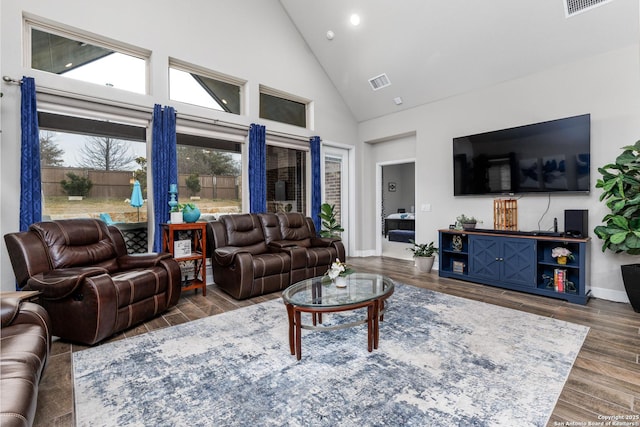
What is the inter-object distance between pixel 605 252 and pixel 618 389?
2532 millimetres

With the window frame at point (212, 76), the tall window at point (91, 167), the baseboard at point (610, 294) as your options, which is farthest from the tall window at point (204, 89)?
the baseboard at point (610, 294)

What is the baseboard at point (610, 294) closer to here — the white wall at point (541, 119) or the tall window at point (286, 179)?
the white wall at point (541, 119)

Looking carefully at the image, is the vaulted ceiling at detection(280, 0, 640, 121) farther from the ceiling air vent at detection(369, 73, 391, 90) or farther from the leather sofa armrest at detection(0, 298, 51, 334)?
the leather sofa armrest at detection(0, 298, 51, 334)

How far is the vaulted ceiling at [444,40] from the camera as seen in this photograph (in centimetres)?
359

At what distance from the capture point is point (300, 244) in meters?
4.65

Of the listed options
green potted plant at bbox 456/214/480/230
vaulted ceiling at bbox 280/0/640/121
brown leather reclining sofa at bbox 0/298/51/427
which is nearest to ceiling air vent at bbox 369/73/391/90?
vaulted ceiling at bbox 280/0/640/121

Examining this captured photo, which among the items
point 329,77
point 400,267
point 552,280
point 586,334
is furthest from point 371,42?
point 586,334

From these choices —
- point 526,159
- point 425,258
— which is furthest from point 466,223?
point 526,159

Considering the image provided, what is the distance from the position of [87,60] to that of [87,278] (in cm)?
273

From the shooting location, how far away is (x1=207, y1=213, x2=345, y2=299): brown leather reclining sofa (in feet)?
12.0

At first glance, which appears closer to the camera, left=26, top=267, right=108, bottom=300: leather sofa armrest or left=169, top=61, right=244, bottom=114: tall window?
left=26, top=267, right=108, bottom=300: leather sofa armrest

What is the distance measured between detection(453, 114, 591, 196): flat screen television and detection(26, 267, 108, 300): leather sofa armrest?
4.98 metres

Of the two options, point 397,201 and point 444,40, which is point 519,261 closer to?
point 444,40

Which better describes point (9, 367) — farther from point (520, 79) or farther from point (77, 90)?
point (520, 79)
